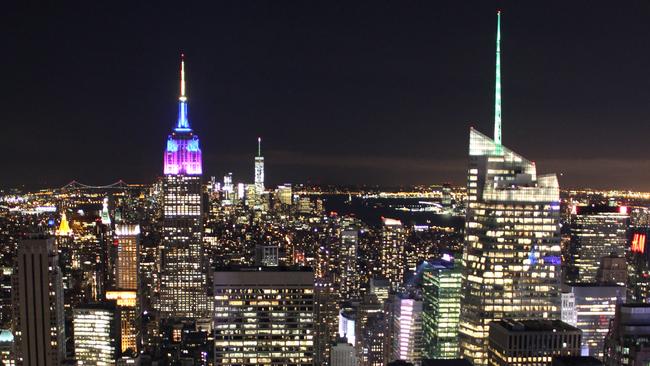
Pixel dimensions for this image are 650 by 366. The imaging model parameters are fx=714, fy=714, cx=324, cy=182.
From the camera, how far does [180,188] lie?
256 ft

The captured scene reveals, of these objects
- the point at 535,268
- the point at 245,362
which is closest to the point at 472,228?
the point at 535,268

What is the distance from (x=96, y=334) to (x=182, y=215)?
1229 inches

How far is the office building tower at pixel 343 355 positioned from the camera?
149ft

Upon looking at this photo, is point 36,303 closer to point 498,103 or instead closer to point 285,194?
point 498,103

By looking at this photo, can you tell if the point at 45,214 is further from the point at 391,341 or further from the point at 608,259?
the point at 608,259

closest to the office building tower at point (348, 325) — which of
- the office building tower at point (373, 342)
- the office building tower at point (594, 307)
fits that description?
the office building tower at point (373, 342)

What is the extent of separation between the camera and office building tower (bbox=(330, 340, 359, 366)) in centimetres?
4534

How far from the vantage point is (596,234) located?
61750 mm

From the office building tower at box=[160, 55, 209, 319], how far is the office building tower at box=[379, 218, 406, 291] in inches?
714

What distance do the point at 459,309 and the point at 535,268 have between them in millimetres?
5872

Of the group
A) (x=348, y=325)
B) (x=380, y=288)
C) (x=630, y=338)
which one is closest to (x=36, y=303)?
(x=348, y=325)

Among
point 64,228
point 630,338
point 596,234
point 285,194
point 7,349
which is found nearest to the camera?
point 630,338

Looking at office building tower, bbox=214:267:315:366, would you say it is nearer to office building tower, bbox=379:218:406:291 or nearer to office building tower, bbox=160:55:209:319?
office building tower, bbox=379:218:406:291

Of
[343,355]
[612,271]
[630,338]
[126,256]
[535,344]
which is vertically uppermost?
[630,338]
